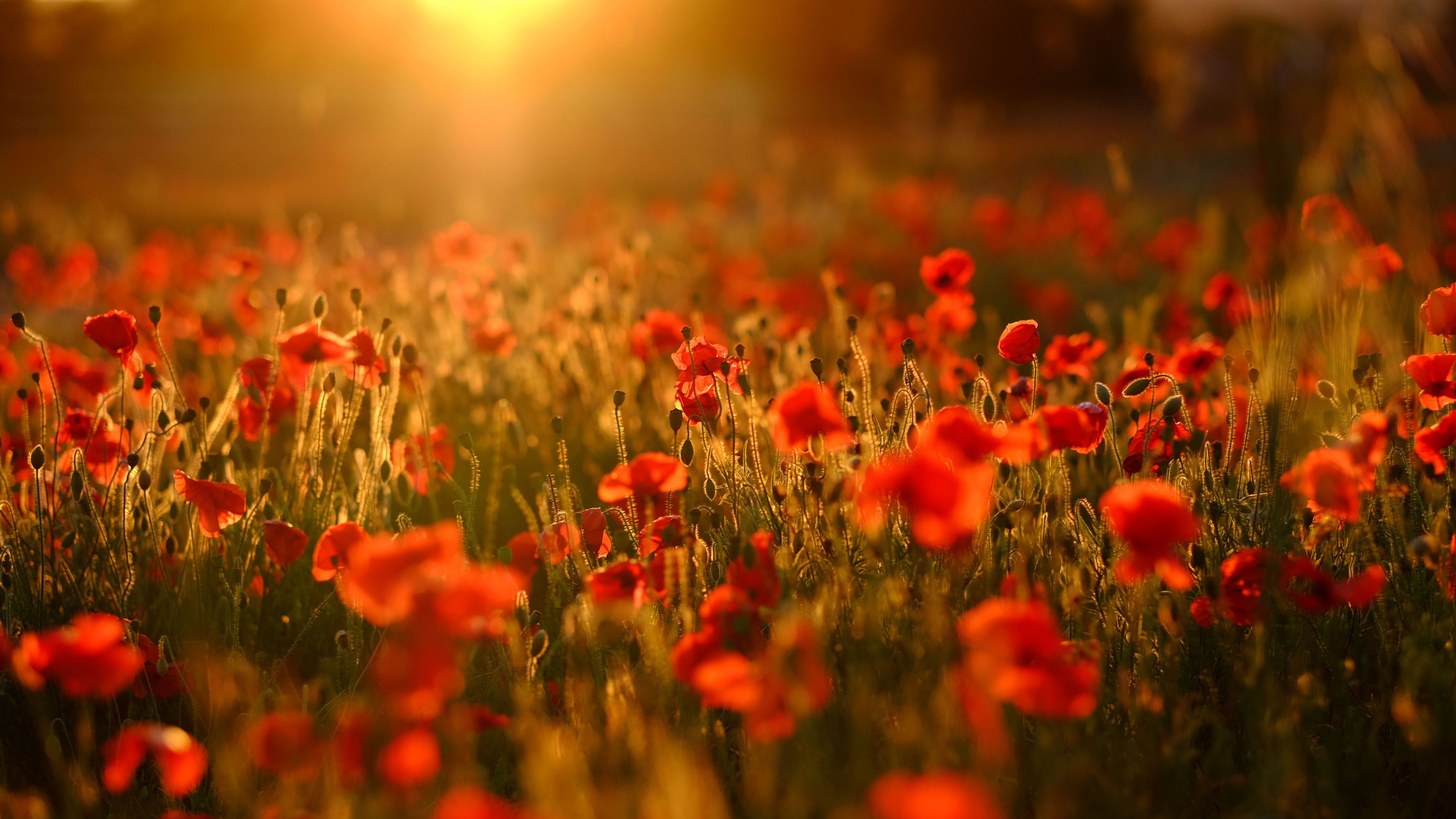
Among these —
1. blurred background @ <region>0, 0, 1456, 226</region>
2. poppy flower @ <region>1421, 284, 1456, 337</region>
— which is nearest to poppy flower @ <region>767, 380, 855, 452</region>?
poppy flower @ <region>1421, 284, 1456, 337</region>

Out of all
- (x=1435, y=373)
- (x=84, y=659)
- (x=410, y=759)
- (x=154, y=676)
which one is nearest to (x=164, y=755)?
(x=84, y=659)

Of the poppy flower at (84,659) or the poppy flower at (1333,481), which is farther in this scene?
the poppy flower at (1333,481)

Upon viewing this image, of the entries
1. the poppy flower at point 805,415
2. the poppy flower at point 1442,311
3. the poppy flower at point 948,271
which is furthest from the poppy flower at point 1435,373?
the poppy flower at point 805,415

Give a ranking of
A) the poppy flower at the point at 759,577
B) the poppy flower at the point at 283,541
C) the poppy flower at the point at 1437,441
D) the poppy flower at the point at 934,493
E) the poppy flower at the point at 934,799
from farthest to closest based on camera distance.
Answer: the poppy flower at the point at 283,541 < the poppy flower at the point at 1437,441 < the poppy flower at the point at 759,577 < the poppy flower at the point at 934,493 < the poppy flower at the point at 934,799

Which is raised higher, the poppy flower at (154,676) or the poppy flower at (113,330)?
the poppy flower at (113,330)

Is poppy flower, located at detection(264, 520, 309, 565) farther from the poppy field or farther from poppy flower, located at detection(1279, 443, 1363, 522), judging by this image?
poppy flower, located at detection(1279, 443, 1363, 522)

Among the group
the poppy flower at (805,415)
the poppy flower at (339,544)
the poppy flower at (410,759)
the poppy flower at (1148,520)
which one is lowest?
the poppy flower at (410,759)

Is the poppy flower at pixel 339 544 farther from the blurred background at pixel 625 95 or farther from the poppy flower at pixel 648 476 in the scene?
the blurred background at pixel 625 95
